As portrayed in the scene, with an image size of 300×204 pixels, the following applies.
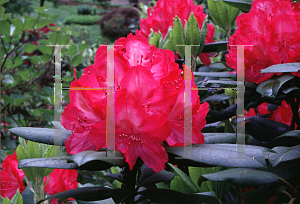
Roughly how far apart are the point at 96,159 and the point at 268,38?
69 centimetres

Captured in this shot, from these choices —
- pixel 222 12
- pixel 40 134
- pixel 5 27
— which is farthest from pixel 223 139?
pixel 5 27

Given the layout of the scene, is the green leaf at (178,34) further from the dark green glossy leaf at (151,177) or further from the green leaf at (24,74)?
the green leaf at (24,74)

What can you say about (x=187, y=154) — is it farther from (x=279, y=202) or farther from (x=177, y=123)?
(x=279, y=202)

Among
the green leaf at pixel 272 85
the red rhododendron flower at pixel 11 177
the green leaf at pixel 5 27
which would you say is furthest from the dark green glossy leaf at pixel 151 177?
the green leaf at pixel 5 27

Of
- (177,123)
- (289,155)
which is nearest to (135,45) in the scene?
(177,123)

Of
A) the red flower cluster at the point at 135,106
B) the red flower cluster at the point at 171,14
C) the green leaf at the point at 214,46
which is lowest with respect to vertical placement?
the red flower cluster at the point at 135,106

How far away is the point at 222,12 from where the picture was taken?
1.33 meters

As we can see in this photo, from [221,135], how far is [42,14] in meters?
2.08

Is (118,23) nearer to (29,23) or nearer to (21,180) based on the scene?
(29,23)

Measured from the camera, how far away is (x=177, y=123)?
61 cm

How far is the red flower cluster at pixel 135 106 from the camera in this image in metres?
0.54

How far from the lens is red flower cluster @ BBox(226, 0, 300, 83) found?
2.83ft

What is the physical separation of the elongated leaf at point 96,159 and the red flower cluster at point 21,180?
0.46 metres

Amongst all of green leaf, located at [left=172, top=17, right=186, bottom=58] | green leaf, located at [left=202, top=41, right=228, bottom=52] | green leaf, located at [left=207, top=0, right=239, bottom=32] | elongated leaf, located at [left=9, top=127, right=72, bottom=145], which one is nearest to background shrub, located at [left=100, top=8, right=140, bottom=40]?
green leaf, located at [left=207, top=0, right=239, bottom=32]
